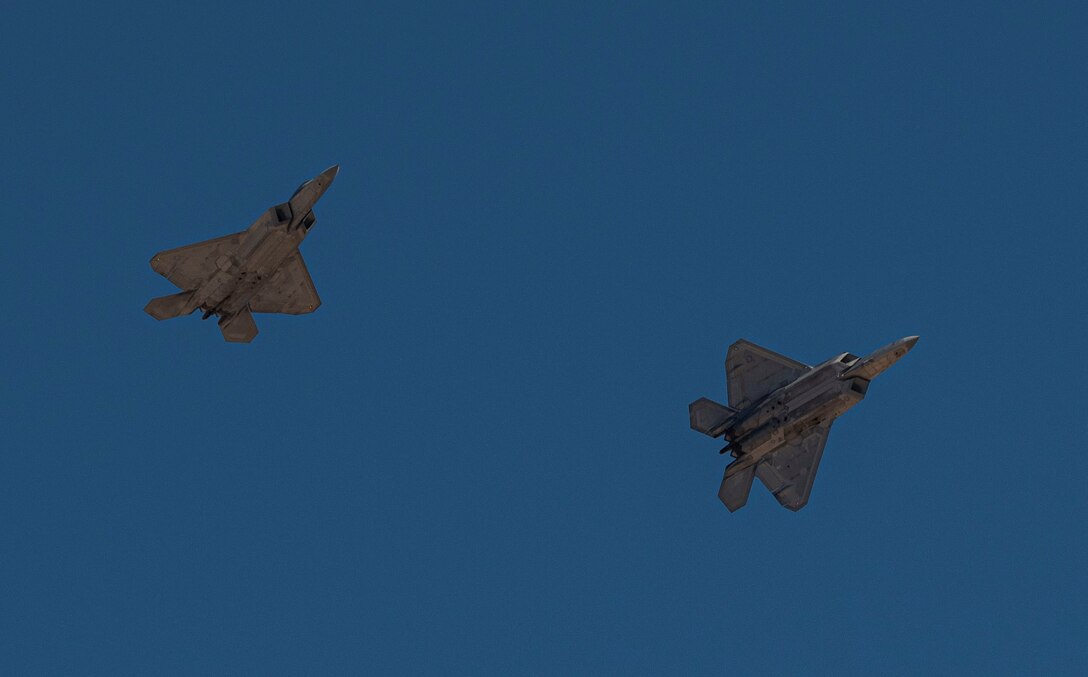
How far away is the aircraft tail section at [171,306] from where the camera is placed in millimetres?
87000

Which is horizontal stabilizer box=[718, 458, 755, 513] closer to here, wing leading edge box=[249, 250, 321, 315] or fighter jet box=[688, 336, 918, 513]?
fighter jet box=[688, 336, 918, 513]

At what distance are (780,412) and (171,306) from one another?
99.2 ft

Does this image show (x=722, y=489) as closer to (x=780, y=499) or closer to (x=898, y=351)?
(x=780, y=499)

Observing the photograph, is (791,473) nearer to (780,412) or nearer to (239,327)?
(780,412)

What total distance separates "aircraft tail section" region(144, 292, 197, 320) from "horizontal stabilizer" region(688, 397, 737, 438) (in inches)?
998

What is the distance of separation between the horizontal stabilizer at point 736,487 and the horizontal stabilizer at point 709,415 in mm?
2436

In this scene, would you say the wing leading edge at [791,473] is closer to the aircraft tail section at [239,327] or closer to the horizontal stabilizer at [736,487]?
the horizontal stabilizer at [736,487]

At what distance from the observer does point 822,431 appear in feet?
296

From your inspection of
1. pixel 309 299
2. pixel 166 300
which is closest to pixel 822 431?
pixel 309 299

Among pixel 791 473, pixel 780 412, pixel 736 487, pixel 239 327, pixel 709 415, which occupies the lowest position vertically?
pixel 791 473

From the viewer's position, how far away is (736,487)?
91.1 m

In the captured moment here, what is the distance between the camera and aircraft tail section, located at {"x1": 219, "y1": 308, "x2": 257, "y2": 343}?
89438mm

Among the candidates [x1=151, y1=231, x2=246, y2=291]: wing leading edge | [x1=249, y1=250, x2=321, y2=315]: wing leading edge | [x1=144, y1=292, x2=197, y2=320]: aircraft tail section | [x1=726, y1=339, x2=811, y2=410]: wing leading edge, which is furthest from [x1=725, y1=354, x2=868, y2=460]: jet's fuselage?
[x1=144, y1=292, x2=197, y2=320]: aircraft tail section

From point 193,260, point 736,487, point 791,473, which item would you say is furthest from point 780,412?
point 193,260
